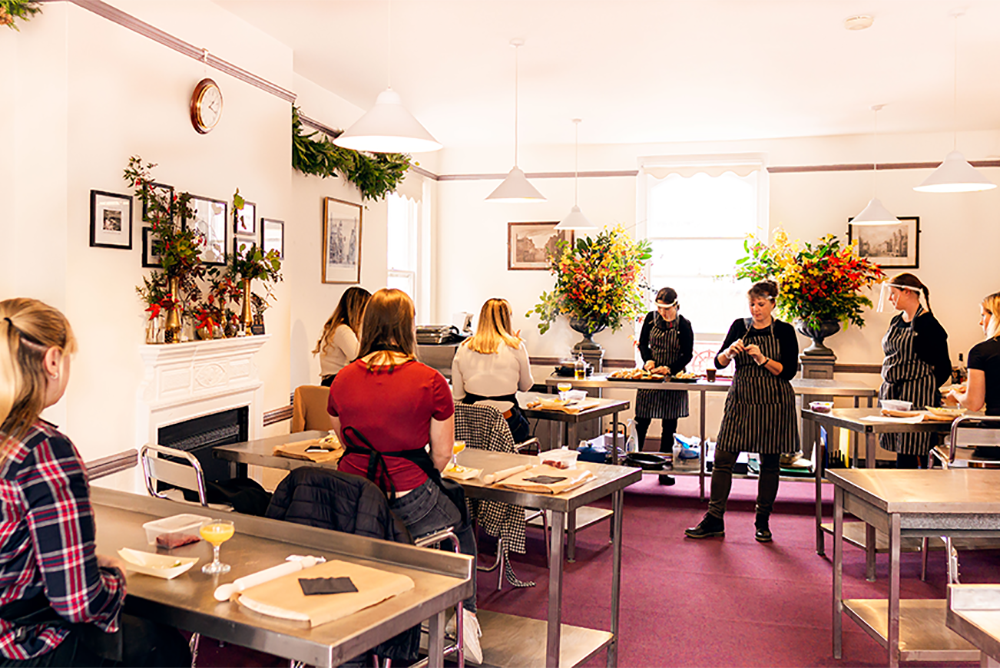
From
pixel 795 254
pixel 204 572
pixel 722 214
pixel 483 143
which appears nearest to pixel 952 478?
pixel 204 572

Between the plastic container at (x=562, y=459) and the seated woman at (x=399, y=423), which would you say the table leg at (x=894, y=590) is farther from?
the seated woman at (x=399, y=423)

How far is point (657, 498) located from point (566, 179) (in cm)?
380

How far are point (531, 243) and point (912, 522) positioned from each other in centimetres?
612

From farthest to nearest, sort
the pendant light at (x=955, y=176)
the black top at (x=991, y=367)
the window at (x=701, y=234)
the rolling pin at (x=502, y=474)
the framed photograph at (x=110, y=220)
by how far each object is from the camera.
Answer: the window at (x=701, y=234) → the pendant light at (x=955, y=176) → the black top at (x=991, y=367) → the framed photograph at (x=110, y=220) → the rolling pin at (x=502, y=474)

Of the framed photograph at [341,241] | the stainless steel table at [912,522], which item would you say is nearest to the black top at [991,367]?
the stainless steel table at [912,522]

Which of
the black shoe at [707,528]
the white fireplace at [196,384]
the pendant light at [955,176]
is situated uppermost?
the pendant light at [955,176]

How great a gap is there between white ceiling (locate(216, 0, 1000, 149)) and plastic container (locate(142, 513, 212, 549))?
3136 mm

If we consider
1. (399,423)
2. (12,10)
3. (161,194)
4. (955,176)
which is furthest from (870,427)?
(12,10)

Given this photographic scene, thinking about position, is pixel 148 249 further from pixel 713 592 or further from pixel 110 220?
pixel 713 592

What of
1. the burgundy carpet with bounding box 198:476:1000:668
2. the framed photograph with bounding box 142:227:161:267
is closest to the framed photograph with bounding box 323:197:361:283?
the framed photograph with bounding box 142:227:161:267

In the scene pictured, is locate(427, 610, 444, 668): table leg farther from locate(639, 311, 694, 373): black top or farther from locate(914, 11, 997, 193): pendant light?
locate(639, 311, 694, 373): black top

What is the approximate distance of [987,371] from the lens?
4137 mm

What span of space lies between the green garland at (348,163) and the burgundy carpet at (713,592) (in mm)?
3045

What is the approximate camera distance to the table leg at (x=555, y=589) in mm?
2611
